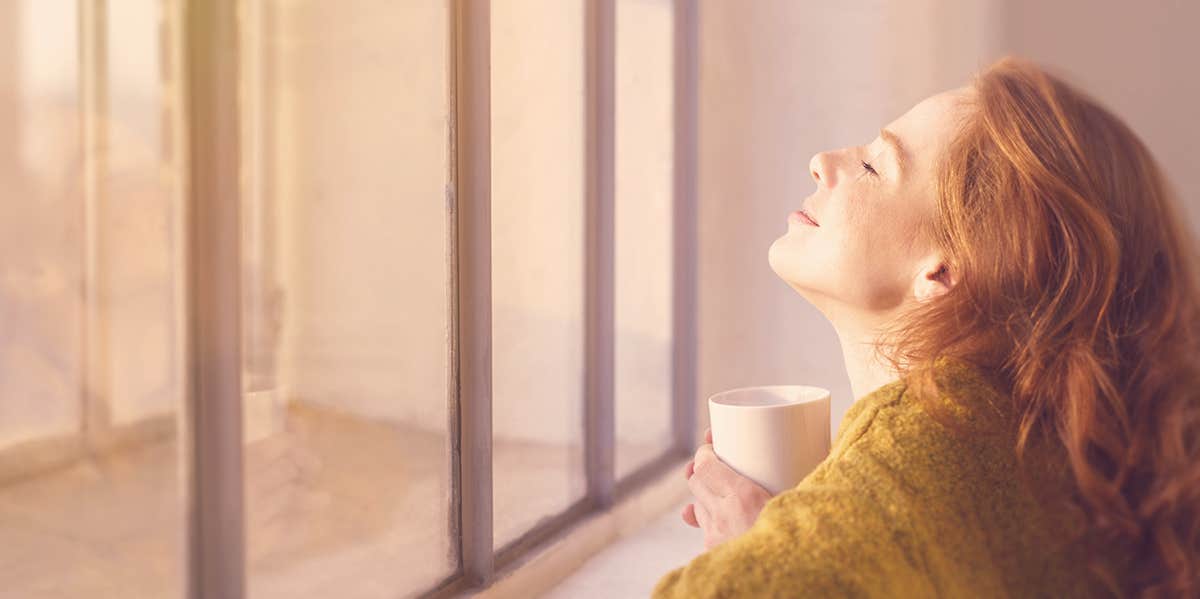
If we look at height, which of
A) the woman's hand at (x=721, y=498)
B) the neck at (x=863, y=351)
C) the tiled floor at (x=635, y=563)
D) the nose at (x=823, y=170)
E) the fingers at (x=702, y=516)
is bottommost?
the tiled floor at (x=635, y=563)

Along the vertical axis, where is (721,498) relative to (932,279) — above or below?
below

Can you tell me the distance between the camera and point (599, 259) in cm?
148

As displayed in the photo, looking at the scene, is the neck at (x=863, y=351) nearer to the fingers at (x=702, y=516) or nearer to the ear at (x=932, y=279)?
the ear at (x=932, y=279)

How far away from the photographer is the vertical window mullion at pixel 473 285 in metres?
1.13

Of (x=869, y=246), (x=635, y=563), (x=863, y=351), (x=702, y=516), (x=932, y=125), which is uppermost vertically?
(x=932, y=125)

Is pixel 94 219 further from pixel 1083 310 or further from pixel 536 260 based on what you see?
pixel 1083 310

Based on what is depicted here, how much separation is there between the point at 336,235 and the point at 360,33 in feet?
0.66

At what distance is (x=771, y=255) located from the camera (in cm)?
105

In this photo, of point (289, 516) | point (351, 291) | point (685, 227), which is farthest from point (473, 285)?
point (685, 227)

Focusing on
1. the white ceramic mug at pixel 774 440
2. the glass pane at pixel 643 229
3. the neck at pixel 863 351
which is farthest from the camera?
the glass pane at pixel 643 229

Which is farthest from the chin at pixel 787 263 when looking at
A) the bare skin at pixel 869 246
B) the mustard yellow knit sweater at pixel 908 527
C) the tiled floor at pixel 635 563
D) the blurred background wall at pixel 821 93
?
the blurred background wall at pixel 821 93

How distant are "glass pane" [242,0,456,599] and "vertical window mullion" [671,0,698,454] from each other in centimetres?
68

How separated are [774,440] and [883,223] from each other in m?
0.23

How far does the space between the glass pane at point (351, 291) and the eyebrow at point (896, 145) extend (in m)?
0.45
